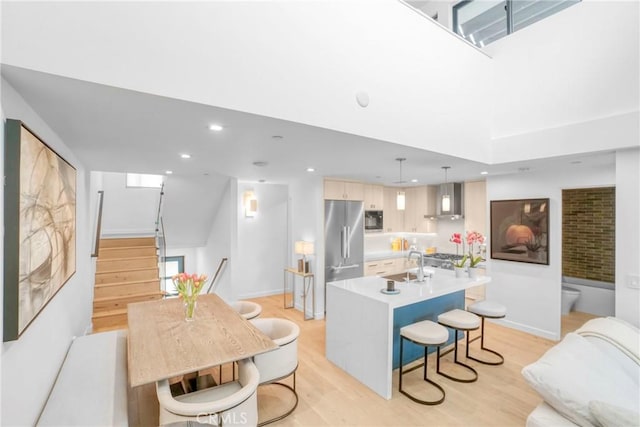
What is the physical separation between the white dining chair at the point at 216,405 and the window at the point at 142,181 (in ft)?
18.8

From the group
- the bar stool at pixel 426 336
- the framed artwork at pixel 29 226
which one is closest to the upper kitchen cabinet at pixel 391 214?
the bar stool at pixel 426 336

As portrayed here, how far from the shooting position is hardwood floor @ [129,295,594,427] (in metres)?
2.71

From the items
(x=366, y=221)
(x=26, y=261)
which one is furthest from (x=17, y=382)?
(x=366, y=221)

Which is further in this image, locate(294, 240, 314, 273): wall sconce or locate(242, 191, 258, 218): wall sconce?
locate(242, 191, 258, 218): wall sconce

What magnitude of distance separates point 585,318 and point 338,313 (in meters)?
4.72

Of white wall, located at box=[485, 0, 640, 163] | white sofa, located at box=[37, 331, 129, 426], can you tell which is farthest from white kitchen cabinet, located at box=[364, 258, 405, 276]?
white sofa, located at box=[37, 331, 129, 426]

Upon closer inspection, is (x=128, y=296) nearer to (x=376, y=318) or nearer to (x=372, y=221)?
(x=376, y=318)

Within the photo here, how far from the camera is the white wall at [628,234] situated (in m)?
3.21

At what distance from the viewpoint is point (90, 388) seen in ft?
7.59

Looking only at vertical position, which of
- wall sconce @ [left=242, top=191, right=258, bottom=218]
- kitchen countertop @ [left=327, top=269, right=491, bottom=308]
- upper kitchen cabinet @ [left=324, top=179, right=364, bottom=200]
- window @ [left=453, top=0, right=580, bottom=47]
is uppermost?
window @ [left=453, top=0, right=580, bottom=47]

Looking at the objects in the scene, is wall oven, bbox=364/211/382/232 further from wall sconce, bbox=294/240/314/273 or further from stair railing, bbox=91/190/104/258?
stair railing, bbox=91/190/104/258

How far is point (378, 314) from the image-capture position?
311cm

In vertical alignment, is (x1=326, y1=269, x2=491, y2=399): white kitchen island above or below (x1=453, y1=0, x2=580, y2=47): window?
below

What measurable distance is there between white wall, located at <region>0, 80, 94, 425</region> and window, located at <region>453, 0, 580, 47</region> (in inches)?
203
